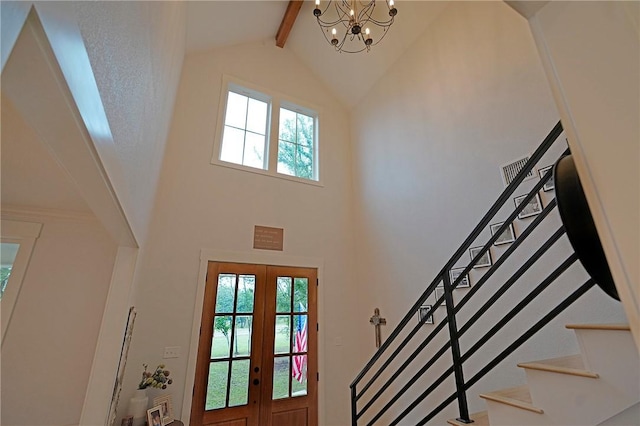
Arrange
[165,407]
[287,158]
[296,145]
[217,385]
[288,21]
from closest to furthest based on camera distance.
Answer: [165,407]
[217,385]
[288,21]
[287,158]
[296,145]

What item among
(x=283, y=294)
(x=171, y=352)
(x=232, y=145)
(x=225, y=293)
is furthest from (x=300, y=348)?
(x=232, y=145)

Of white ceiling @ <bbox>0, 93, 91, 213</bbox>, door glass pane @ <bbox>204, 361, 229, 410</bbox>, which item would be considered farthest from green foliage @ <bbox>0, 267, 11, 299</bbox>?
door glass pane @ <bbox>204, 361, 229, 410</bbox>

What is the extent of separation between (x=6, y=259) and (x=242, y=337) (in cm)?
239

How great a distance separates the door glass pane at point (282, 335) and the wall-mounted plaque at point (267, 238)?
0.97 m

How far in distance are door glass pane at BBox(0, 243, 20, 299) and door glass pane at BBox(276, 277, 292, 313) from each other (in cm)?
265

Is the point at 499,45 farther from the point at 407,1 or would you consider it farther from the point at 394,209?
the point at 394,209

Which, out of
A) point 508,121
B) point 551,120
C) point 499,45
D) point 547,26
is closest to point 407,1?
A: point 499,45


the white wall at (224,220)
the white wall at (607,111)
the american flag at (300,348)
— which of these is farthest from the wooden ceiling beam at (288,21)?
the white wall at (607,111)

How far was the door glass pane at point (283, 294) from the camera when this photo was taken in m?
4.04

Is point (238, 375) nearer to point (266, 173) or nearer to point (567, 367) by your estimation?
point (266, 173)

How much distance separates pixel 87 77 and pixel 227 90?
4285mm

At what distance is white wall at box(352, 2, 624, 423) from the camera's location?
2.41 meters

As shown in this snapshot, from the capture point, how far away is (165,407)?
299cm

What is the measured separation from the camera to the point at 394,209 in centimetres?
408
